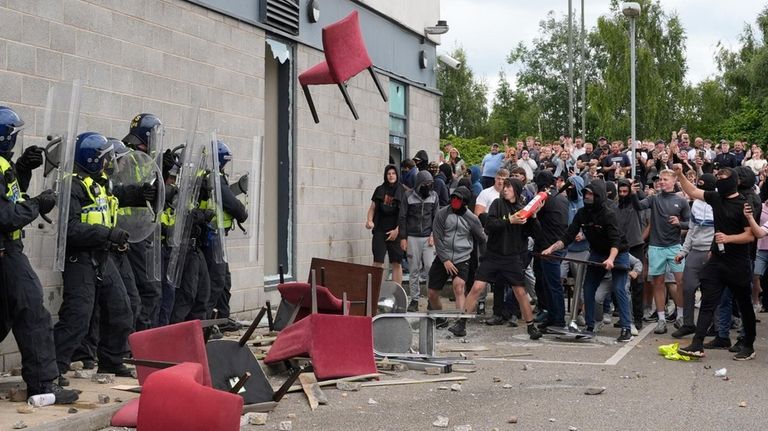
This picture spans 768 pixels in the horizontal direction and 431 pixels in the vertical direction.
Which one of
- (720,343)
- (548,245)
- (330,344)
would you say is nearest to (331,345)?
(330,344)

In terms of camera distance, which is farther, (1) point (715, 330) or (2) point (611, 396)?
(1) point (715, 330)

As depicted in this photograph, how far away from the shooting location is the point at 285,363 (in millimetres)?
10219

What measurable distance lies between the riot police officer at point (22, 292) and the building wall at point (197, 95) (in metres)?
0.65

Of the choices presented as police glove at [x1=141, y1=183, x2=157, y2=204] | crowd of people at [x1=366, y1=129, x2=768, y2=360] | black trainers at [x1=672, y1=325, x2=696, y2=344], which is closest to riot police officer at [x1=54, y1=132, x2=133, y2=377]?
police glove at [x1=141, y1=183, x2=157, y2=204]

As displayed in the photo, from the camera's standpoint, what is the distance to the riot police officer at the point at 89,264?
877 cm

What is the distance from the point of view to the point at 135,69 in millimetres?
11633

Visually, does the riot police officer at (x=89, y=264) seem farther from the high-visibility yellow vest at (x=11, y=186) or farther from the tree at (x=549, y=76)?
the tree at (x=549, y=76)

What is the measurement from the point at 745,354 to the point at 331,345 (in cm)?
452

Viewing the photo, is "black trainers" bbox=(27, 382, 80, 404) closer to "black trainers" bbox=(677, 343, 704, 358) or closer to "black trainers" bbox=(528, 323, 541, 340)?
"black trainers" bbox=(677, 343, 704, 358)

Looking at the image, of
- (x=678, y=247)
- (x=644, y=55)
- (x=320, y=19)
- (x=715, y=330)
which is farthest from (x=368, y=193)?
(x=644, y=55)

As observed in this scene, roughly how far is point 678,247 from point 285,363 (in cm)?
635

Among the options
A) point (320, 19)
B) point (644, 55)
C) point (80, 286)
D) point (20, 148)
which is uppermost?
point (644, 55)

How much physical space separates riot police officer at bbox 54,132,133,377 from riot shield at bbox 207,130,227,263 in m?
1.79

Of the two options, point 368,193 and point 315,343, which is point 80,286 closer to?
point 315,343
